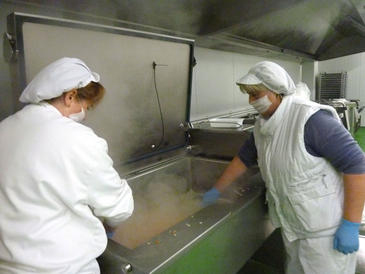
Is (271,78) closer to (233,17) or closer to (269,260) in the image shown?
(233,17)

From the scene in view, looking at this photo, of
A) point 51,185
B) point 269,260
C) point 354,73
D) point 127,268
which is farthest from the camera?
point 354,73

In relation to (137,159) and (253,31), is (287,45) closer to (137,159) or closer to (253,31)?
(253,31)

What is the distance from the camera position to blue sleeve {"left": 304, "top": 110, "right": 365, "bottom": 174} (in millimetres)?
977

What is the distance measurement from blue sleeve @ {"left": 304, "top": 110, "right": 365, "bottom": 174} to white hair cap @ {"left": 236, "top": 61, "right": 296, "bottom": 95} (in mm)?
167

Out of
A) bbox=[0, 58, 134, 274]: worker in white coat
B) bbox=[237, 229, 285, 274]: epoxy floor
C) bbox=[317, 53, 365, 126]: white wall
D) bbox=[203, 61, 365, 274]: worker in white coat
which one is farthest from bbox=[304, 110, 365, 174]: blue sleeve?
bbox=[317, 53, 365, 126]: white wall

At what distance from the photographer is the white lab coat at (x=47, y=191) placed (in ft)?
2.10

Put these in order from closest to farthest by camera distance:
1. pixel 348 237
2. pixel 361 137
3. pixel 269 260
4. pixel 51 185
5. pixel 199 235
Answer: pixel 51 185, pixel 199 235, pixel 348 237, pixel 269 260, pixel 361 137

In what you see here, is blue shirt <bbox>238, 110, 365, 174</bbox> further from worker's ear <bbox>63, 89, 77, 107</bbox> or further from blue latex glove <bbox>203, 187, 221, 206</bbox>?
worker's ear <bbox>63, 89, 77, 107</bbox>

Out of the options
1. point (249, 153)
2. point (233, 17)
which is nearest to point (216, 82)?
point (233, 17)

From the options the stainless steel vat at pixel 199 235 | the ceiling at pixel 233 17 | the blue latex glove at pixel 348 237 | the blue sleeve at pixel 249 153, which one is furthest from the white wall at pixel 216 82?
the blue latex glove at pixel 348 237

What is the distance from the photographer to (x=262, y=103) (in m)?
1.17

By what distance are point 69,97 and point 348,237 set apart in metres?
1.10

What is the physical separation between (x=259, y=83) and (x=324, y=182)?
1.54ft

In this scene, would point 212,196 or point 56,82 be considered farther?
point 212,196
